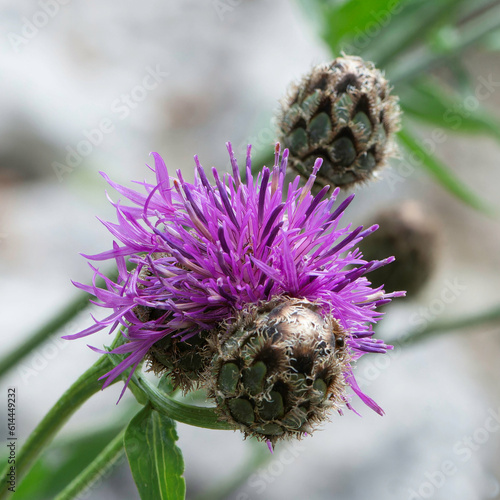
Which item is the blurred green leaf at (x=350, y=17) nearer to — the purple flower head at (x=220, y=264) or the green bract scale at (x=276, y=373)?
the purple flower head at (x=220, y=264)

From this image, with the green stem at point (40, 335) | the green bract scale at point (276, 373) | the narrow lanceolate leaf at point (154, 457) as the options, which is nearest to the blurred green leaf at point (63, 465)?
the green stem at point (40, 335)

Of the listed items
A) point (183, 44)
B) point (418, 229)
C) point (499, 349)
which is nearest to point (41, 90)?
point (183, 44)

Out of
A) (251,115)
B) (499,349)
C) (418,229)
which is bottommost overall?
(499,349)

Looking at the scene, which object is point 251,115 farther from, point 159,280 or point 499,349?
point 159,280

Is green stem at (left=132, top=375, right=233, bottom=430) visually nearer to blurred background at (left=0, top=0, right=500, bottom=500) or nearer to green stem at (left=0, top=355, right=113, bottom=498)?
green stem at (left=0, top=355, right=113, bottom=498)

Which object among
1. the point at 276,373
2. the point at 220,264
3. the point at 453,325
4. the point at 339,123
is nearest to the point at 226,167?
the point at 453,325
